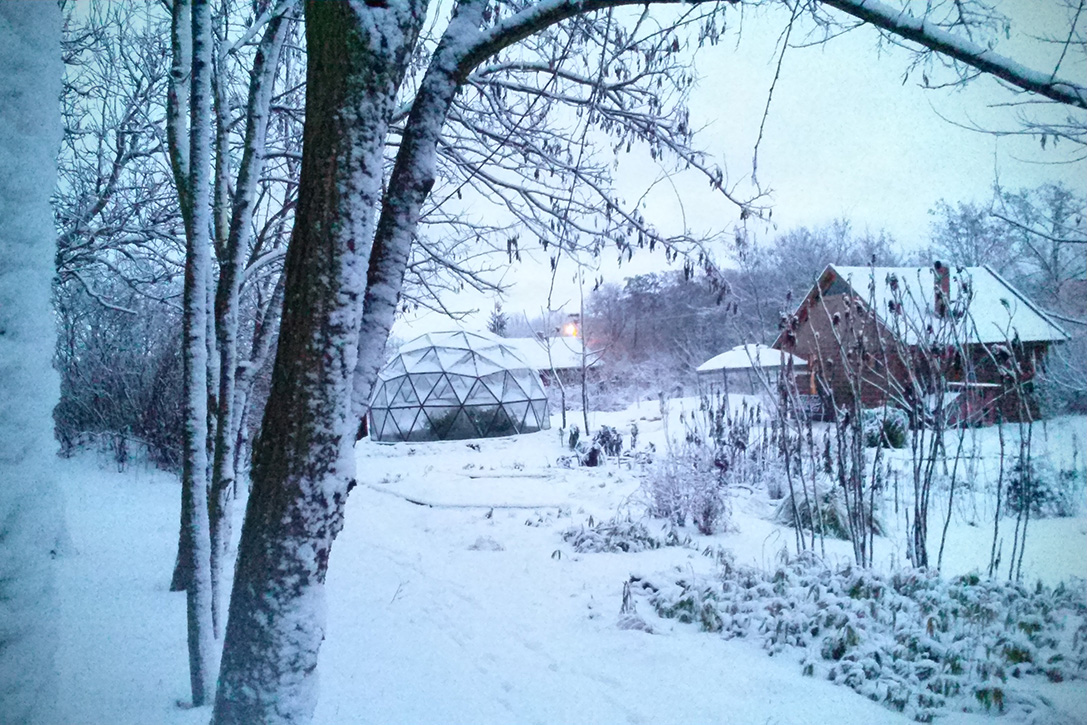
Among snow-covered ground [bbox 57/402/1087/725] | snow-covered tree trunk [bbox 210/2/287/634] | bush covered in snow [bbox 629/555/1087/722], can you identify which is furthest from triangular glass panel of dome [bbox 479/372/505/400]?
snow-covered tree trunk [bbox 210/2/287/634]

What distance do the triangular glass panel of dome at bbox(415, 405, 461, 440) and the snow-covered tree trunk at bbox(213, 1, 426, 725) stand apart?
15.4m

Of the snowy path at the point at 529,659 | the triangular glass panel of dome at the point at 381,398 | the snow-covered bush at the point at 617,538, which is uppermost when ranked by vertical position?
the triangular glass panel of dome at the point at 381,398

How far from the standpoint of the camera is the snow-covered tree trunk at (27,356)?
129 cm

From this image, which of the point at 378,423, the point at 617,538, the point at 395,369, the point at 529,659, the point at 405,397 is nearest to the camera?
the point at 529,659

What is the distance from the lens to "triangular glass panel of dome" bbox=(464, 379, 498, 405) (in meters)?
17.4

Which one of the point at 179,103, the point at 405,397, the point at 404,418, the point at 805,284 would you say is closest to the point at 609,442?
the point at 404,418

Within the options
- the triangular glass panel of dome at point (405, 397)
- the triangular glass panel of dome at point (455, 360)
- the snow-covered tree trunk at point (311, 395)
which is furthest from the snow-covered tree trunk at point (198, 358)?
the triangular glass panel of dome at point (455, 360)

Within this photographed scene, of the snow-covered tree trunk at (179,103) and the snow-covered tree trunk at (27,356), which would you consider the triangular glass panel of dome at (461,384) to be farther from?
the snow-covered tree trunk at (27,356)

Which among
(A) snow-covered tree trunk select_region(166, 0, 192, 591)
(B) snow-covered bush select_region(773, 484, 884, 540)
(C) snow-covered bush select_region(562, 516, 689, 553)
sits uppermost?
(A) snow-covered tree trunk select_region(166, 0, 192, 591)

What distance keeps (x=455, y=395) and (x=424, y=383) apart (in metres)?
1.18

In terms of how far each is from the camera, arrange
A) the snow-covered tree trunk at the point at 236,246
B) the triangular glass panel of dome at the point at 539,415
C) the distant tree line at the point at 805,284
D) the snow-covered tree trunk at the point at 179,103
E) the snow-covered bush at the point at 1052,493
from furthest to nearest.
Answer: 1. the triangular glass panel of dome at the point at 539,415
2. the snow-covered bush at the point at 1052,493
3. the distant tree line at the point at 805,284
4. the snow-covered tree trunk at the point at 236,246
5. the snow-covered tree trunk at the point at 179,103

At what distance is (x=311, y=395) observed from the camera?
1.84 metres

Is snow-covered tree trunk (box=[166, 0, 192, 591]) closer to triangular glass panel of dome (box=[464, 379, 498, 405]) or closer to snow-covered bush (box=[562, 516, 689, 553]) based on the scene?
snow-covered bush (box=[562, 516, 689, 553])

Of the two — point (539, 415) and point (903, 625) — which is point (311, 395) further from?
point (539, 415)
